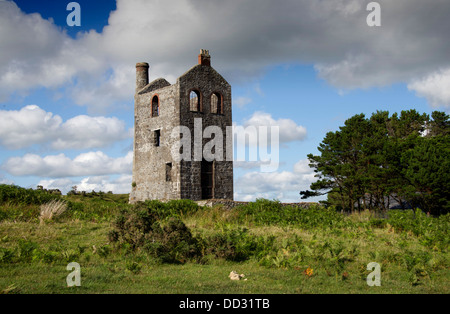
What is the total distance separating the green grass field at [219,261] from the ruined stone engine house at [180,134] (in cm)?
1050

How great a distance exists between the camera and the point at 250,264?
920 cm

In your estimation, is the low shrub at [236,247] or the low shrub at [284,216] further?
the low shrub at [284,216]

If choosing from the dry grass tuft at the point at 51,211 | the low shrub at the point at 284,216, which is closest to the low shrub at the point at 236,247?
the low shrub at the point at 284,216

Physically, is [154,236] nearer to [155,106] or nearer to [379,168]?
[155,106]

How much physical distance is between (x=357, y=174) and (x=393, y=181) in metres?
2.50

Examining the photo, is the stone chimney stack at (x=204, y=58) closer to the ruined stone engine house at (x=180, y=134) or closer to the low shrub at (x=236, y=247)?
the ruined stone engine house at (x=180, y=134)

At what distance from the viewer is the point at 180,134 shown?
2450cm

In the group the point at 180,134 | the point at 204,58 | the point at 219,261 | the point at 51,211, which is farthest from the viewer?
the point at 204,58

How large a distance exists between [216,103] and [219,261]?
61.0ft

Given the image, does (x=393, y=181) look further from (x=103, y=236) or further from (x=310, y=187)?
(x=103, y=236)

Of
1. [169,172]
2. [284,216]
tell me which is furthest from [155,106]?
[284,216]

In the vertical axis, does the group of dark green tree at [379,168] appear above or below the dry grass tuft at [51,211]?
above

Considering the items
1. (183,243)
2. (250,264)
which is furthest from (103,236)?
(250,264)

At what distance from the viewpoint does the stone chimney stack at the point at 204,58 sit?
2631cm
